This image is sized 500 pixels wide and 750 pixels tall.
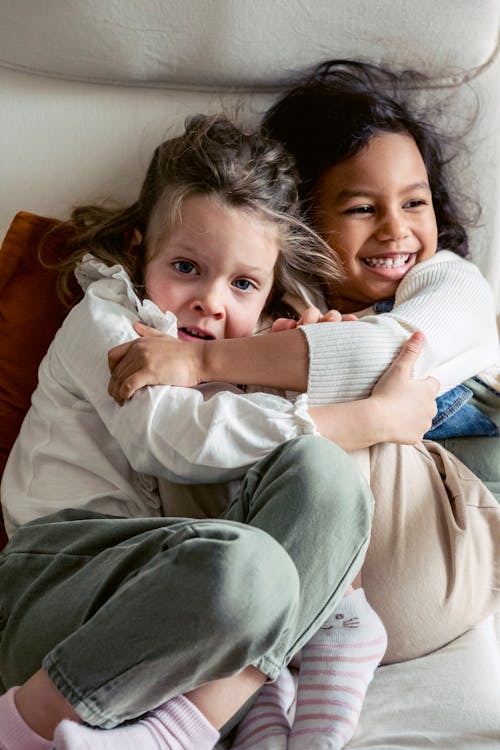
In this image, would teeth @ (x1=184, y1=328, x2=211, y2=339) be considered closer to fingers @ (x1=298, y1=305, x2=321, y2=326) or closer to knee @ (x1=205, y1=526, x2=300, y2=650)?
fingers @ (x1=298, y1=305, x2=321, y2=326)

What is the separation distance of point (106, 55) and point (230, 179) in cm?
36

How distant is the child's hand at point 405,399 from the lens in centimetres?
122

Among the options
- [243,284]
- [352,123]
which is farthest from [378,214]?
[243,284]

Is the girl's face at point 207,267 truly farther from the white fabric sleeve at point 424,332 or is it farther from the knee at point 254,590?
the knee at point 254,590

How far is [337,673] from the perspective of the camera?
3.47ft

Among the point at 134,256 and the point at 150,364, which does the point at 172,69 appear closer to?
the point at 134,256

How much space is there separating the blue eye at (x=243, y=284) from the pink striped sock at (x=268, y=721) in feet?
1.72

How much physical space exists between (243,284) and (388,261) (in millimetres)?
248

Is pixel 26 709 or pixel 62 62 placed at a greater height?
pixel 62 62

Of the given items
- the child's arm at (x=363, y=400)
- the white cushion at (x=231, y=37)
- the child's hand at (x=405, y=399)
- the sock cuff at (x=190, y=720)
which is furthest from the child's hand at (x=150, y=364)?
the white cushion at (x=231, y=37)

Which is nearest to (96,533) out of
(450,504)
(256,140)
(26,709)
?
(26,709)

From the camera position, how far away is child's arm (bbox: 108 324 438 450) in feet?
3.78

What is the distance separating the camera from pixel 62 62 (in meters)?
1.53

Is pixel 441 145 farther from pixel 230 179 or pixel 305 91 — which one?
pixel 230 179
